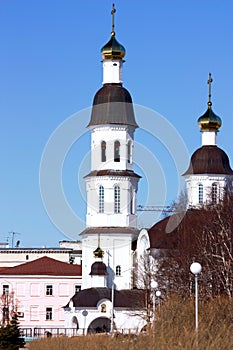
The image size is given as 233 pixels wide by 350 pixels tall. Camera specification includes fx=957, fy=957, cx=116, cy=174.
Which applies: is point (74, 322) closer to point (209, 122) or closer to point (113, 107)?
point (113, 107)

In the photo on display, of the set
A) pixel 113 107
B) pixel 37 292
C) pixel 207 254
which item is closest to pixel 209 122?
pixel 113 107

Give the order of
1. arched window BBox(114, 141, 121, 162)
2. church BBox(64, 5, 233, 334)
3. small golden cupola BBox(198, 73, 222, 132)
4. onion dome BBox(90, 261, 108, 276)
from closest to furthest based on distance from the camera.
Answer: onion dome BBox(90, 261, 108, 276) → church BBox(64, 5, 233, 334) → arched window BBox(114, 141, 121, 162) → small golden cupola BBox(198, 73, 222, 132)

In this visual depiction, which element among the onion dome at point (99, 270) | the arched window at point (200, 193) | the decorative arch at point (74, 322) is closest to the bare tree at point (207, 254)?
the onion dome at point (99, 270)

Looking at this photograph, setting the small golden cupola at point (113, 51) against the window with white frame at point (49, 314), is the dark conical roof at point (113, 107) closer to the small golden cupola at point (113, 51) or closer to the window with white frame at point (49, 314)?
the small golden cupola at point (113, 51)

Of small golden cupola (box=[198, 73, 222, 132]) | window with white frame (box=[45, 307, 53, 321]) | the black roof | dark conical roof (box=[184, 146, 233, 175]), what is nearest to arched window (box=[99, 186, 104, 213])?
the black roof

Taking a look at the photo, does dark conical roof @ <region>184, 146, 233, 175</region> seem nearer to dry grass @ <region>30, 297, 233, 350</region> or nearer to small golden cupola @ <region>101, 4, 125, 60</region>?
small golden cupola @ <region>101, 4, 125, 60</region>

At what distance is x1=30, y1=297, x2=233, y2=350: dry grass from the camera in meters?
15.1

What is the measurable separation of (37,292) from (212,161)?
16.3 meters

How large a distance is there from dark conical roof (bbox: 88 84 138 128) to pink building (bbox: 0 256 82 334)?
14726 mm

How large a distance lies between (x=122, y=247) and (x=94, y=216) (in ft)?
8.78

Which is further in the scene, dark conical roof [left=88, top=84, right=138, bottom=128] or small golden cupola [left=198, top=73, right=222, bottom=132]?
small golden cupola [left=198, top=73, right=222, bottom=132]

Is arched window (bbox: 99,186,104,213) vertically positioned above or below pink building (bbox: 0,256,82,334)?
above

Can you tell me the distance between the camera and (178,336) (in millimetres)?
16406

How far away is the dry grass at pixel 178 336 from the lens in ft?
49.4
